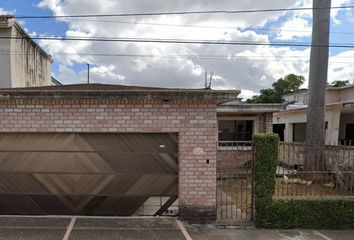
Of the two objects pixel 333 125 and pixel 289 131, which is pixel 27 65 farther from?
pixel 289 131

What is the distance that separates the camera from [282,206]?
7.53 meters

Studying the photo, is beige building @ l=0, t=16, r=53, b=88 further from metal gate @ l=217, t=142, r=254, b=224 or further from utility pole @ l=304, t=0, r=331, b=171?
utility pole @ l=304, t=0, r=331, b=171

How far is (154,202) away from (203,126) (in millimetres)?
2016

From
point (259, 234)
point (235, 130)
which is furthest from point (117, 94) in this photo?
point (235, 130)

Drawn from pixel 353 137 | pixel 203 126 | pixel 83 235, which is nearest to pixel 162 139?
pixel 203 126

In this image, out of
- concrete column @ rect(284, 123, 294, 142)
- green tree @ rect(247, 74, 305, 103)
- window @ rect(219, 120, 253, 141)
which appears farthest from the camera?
green tree @ rect(247, 74, 305, 103)

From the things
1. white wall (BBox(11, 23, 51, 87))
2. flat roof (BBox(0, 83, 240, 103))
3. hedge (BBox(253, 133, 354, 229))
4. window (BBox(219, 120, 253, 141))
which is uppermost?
white wall (BBox(11, 23, 51, 87))

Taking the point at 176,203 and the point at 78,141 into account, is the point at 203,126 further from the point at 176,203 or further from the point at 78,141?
the point at 78,141

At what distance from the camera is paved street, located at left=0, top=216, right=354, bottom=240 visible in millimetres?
6637

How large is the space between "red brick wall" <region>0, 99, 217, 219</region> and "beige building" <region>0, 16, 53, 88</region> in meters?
8.77

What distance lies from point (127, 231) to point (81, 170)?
5.74 ft

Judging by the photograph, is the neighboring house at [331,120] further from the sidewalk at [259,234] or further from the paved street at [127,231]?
the paved street at [127,231]

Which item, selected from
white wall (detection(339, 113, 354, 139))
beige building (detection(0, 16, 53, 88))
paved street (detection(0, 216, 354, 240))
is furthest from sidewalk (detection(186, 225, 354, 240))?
white wall (detection(339, 113, 354, 139))

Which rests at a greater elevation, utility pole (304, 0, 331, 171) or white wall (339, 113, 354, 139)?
utility pole (304, 0, 331, 171)
